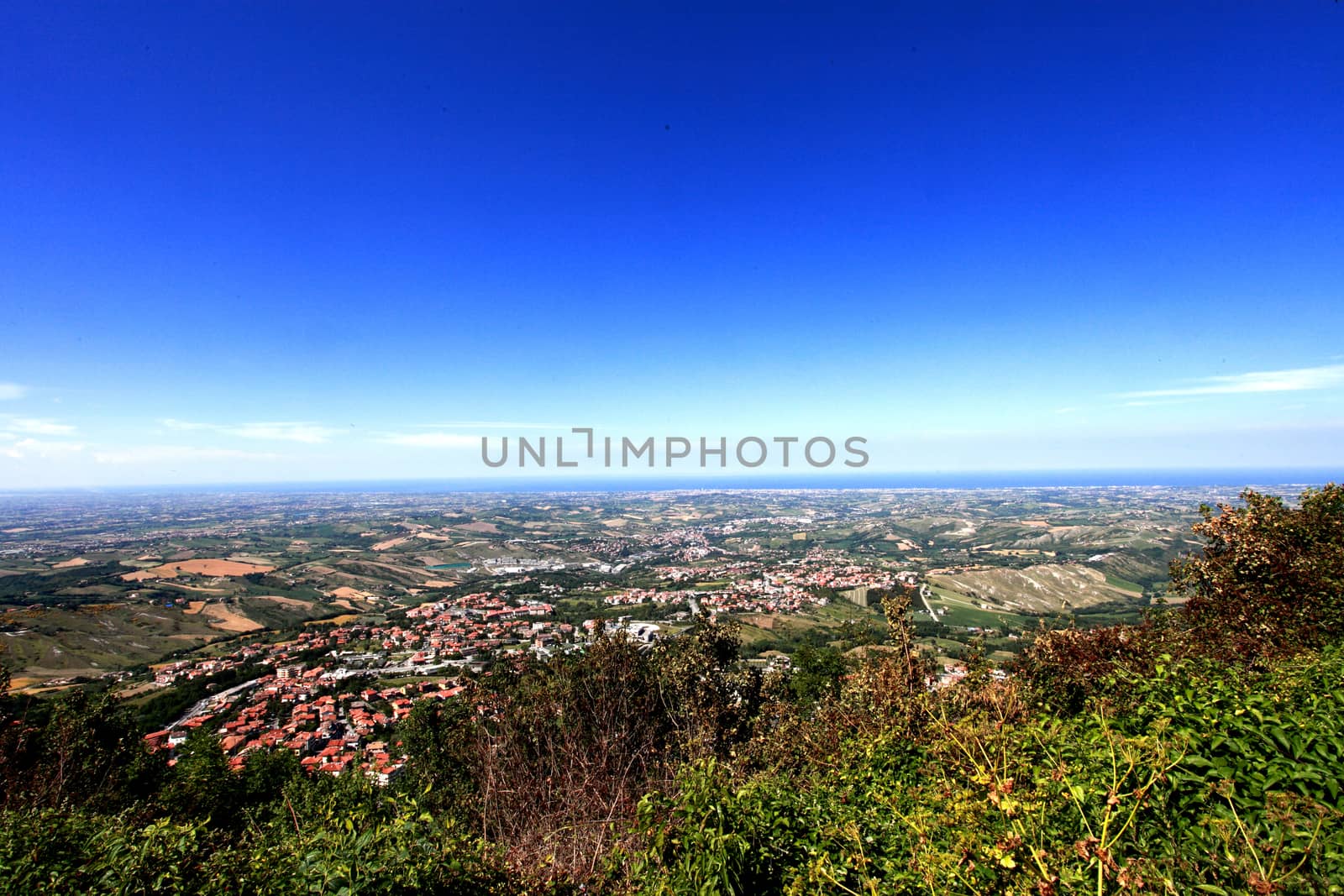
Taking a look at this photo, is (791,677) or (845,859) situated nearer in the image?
(845,859)

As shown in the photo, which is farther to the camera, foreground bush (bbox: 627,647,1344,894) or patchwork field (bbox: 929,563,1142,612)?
patchwork field (bbox: 929,563,1142,612)

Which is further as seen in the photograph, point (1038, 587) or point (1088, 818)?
point (1038, 587)

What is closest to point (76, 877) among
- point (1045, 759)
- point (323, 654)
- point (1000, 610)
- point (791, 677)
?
point (1045, 759)

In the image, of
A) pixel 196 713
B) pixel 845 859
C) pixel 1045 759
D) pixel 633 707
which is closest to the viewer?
pixel 845 859

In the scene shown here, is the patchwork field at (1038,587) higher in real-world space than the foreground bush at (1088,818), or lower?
lower

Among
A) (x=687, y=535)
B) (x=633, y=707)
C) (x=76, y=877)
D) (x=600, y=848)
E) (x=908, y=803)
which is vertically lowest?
(x=687, y=535)

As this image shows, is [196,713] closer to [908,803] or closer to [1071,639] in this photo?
[908,803]

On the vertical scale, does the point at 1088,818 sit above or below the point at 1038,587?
above

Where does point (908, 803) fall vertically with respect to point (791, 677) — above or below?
above

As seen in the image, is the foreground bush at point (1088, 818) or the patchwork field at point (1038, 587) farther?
the patchwork field at point (1038, 587)

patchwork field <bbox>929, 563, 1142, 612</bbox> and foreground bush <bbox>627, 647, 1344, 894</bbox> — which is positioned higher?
foreground bush <bbox>627, 647, 1344, 894</bbox>

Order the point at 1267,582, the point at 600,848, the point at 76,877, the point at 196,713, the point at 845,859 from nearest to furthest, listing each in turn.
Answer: the point at 76,877, the point at 845,859, the point at 600,848, the point at 1267,582, the point at 196,713
